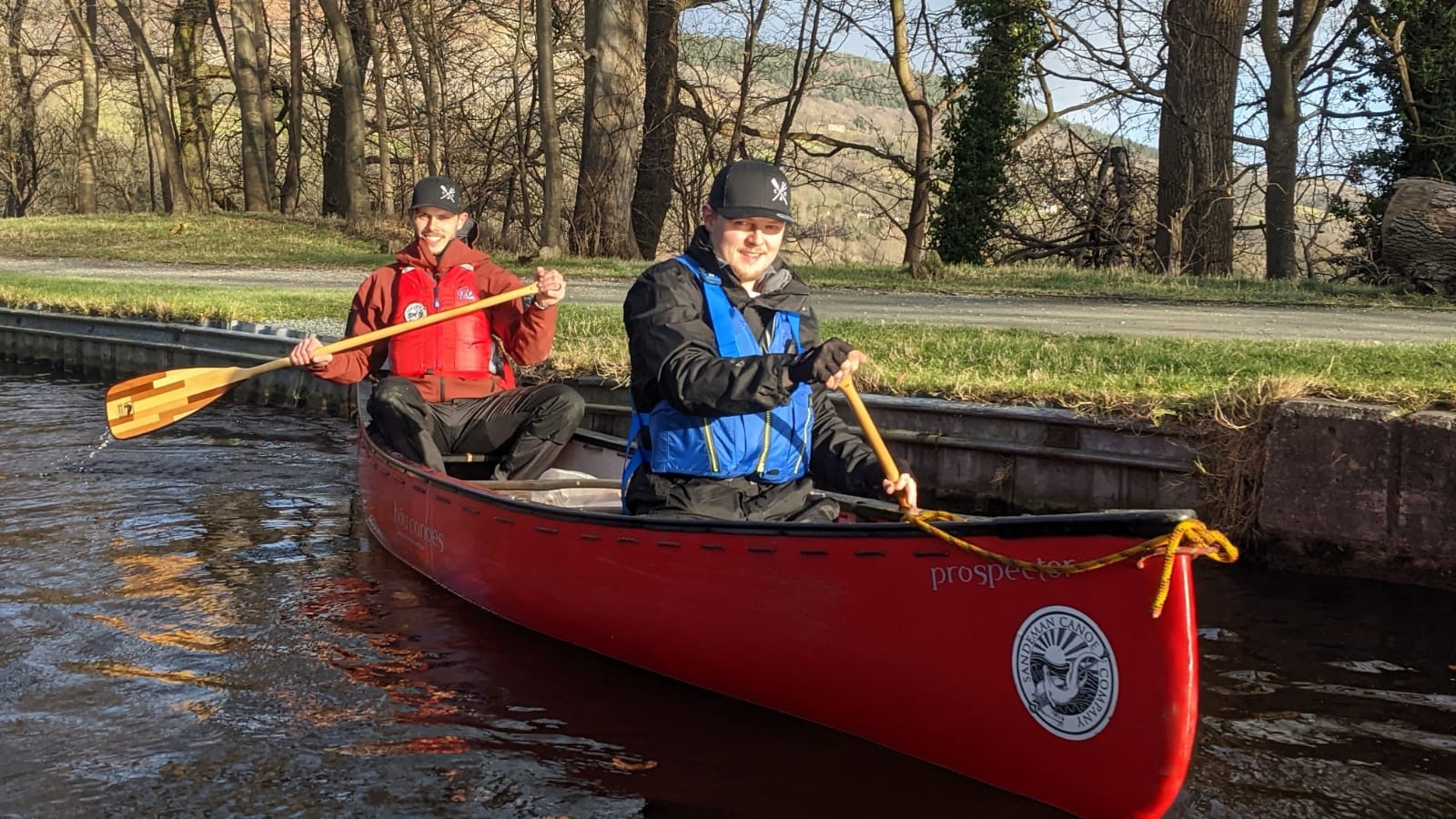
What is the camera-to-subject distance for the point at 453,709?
4910 millimetres

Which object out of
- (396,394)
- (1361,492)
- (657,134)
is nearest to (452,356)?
(396,394)

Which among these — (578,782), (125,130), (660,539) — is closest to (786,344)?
(660,539)

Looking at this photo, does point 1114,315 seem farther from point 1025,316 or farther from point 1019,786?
point 1019,786

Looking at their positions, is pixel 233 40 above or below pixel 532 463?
above

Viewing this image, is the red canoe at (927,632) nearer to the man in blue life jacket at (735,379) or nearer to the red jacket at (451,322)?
the man in blue life jacket at (735,379)

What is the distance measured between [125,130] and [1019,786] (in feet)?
140

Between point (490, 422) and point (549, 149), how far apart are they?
12.3m

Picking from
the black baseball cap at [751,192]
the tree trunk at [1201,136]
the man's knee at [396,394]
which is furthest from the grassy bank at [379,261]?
the black baseball cap at [751,192]

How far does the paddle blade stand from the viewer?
310 inches

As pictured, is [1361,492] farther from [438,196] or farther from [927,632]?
[438,196]

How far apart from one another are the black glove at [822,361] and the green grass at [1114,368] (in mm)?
3041

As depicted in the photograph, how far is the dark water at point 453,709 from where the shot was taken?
4.16 meters

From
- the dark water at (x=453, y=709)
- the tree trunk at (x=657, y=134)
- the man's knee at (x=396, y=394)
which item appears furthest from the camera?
the tree trunk at (x=657, y=134)

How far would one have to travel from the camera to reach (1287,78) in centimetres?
1772
